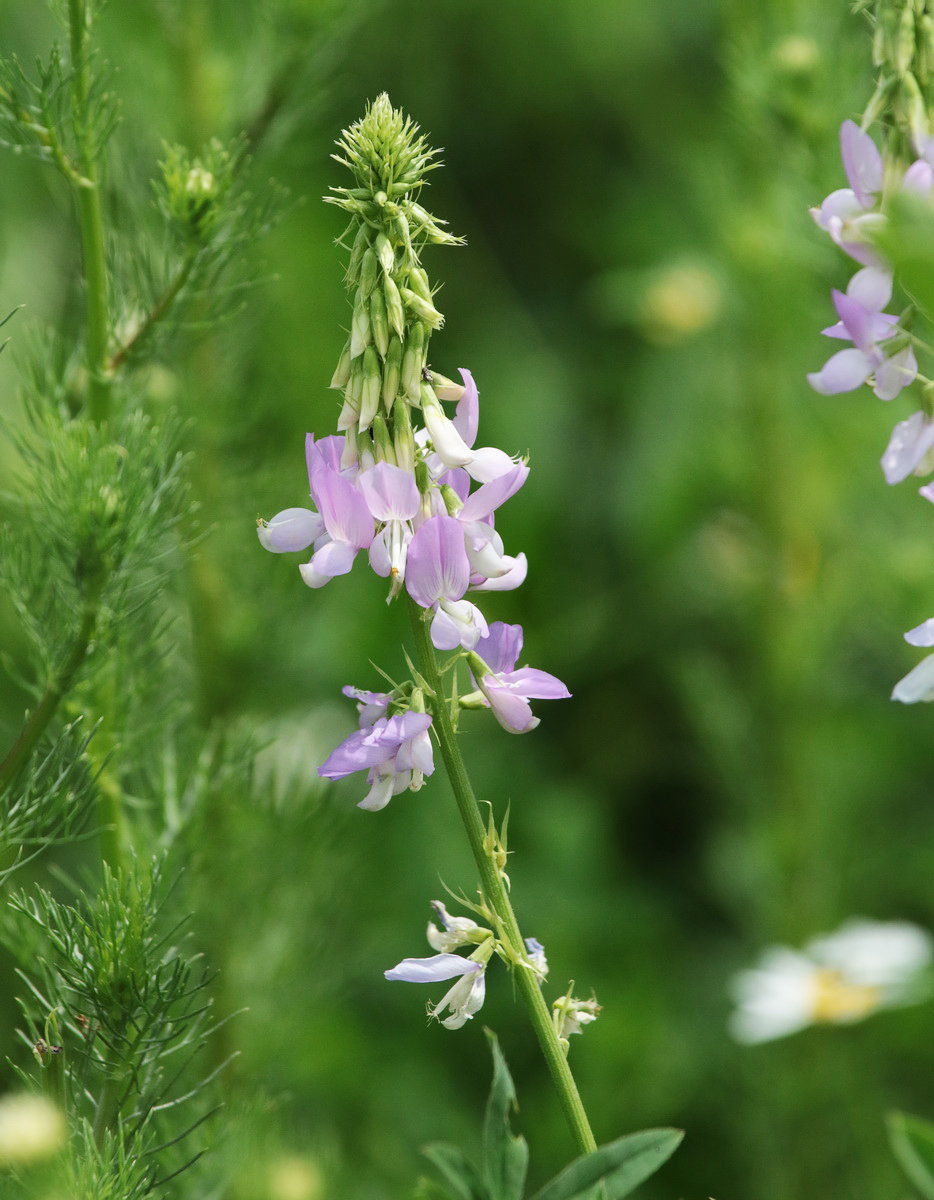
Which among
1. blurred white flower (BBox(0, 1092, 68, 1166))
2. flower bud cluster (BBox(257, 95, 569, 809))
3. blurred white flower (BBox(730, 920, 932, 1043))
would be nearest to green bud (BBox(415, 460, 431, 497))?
flower bud cluster (BBox(257, 95, 569, 809))

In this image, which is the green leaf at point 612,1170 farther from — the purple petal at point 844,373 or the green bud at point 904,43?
the green bud at point 904,43

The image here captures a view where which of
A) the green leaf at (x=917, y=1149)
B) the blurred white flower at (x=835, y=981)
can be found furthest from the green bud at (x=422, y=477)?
the blurred white flower at (x=835, y=981)

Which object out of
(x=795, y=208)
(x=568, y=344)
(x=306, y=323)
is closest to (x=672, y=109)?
(x=568, y=344)

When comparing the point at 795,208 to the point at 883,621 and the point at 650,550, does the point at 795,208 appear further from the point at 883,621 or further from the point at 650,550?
the point at 650,550

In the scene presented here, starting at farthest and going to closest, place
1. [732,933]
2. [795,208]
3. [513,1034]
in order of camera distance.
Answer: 1. [732,933]
2. [513,1034]
3. [795,208]

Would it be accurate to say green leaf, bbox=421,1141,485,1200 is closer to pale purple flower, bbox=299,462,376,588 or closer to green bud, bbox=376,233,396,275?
pale purple flower, bbox=299,462,376,588

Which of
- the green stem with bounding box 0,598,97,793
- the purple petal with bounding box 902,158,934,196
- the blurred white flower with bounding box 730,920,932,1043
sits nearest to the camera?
the purple petal with bounding box 902,158,934,196
